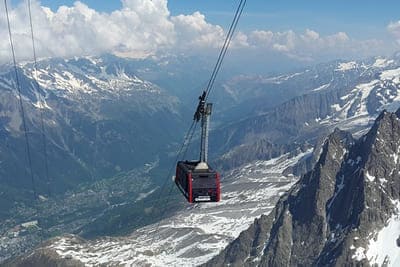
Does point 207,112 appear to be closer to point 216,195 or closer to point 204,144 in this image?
point 204,144

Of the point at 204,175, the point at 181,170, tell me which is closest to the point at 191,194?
the point at 204,175

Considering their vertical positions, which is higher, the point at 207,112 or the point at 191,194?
the point at 207,112

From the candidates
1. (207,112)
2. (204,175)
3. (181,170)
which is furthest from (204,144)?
(181,170)

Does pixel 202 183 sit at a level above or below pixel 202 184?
above

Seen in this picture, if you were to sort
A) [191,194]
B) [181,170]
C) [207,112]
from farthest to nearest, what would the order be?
[181,170] → [191,194] → [207,112]

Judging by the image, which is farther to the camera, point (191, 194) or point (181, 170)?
point (181, 170)

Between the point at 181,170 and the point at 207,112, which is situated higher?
A: the point at 207,112

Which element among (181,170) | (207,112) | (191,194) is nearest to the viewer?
(207,112)

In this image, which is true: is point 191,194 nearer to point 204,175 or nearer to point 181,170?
point 204,175
